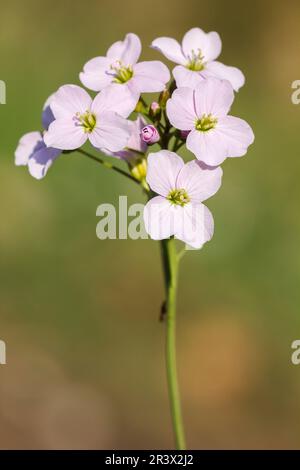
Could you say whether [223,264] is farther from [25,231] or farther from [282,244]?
[25,231]

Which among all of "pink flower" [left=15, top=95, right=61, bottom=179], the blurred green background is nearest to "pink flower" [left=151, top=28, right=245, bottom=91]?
"pink flower" [left=15, top=95, right=61, bottom=179]

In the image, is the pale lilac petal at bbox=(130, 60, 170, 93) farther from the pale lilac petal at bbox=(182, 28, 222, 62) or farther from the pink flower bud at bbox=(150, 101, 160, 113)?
the pale lilac petal at bbox=(182, 28, 222, 62)

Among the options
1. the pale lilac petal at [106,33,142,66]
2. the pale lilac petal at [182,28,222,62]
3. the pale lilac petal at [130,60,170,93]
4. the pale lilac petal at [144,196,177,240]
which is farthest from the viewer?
the pale lilac petal at [182,28,222,62]

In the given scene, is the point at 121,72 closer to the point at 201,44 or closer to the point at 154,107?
the point at 154,107

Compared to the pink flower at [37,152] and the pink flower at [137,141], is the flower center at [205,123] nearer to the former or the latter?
the pink flower at [137,141]
